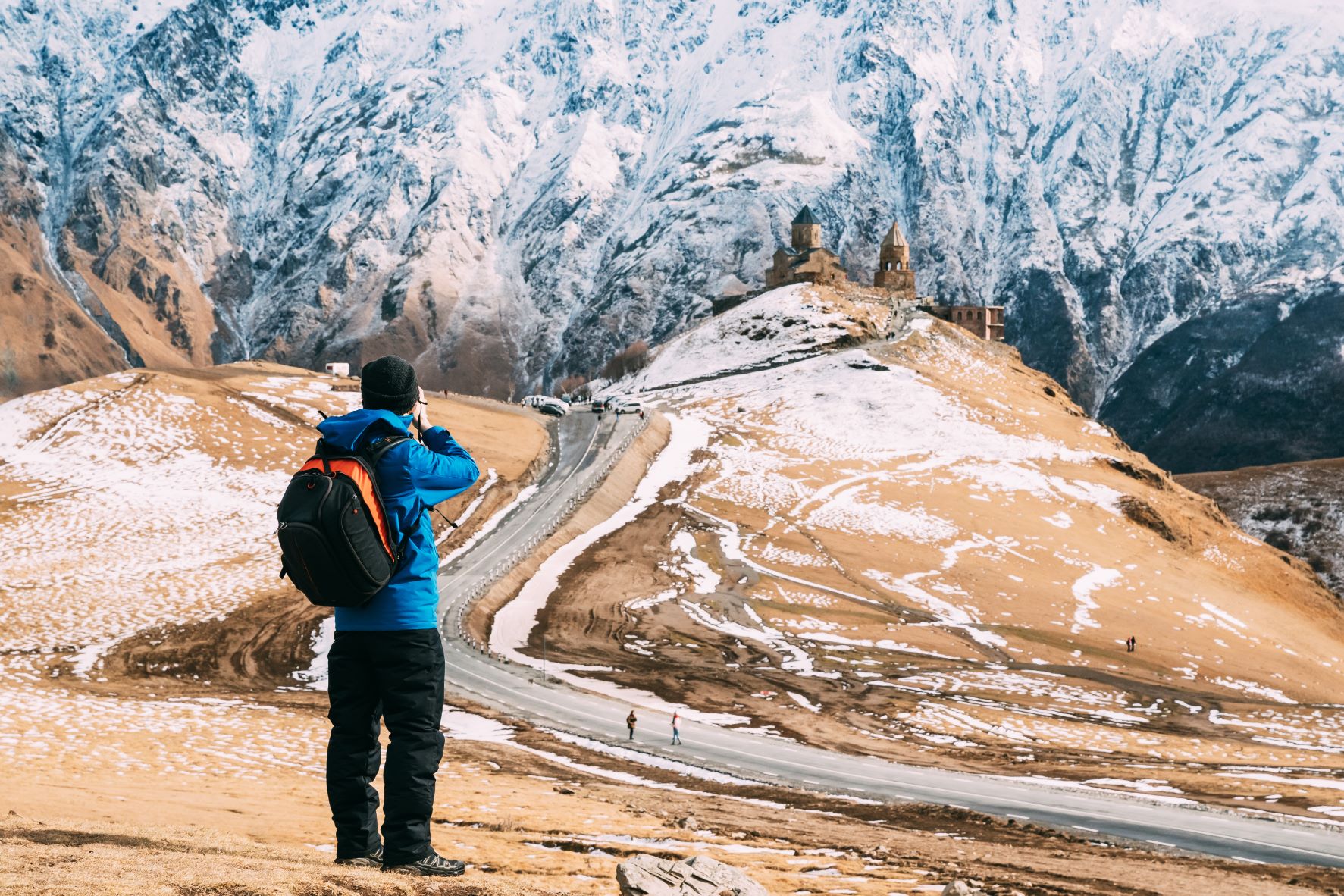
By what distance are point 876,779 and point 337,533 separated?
27936mm

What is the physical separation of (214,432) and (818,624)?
42.6 m

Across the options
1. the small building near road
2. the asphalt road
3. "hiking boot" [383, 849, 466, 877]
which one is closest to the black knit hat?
"hiking boot" [383, 849, 466, 877]

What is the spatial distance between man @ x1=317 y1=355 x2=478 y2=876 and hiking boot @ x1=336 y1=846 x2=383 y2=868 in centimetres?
1

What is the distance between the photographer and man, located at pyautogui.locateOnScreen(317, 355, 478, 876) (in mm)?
10328

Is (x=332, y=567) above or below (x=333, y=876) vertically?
above

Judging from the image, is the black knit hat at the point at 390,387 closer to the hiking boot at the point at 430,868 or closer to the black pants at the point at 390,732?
the black pants at the point at 390,732

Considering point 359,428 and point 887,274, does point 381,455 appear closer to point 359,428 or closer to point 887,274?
point 359,428

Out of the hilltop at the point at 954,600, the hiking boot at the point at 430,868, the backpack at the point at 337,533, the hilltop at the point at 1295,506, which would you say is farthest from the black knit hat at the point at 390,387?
the hilltop at the point at 1295,506

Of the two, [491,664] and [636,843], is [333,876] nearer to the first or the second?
[636,843]

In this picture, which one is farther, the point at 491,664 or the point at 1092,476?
the point at 1092,476

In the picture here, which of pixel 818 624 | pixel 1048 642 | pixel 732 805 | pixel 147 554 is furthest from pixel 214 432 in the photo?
pixel 732 805

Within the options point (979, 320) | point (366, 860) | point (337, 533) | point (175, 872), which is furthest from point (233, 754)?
point (979, 320)

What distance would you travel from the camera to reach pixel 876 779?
1378 inches

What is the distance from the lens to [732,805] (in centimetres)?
2588
